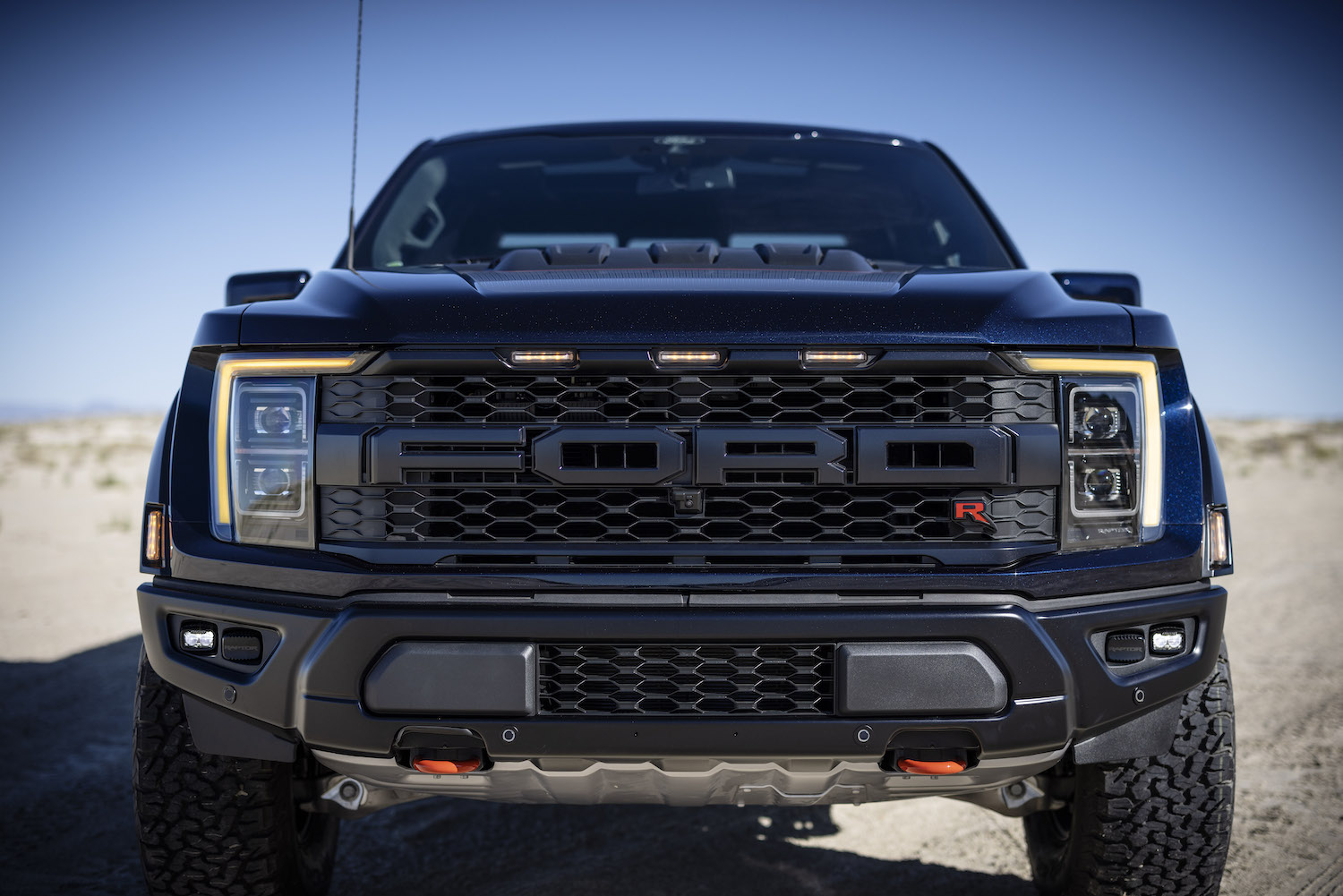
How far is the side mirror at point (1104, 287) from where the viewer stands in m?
2.67

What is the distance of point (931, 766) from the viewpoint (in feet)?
6.97

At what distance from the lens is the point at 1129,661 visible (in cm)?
214

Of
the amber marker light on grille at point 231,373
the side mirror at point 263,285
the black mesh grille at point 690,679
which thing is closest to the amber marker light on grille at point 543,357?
the amber marker light on grille at point 231,373

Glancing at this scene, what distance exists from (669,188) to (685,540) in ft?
6.53

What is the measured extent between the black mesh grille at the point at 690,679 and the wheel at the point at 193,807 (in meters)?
0.78

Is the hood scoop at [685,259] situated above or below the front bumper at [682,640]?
above

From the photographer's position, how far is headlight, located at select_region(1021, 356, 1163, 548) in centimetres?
214

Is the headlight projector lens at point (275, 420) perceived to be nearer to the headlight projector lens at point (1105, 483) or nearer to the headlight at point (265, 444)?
the headlight at point (265, 444)

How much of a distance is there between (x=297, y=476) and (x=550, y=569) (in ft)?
1.85

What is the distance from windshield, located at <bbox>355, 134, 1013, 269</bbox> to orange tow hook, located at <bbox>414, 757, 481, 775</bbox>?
78.4 inches

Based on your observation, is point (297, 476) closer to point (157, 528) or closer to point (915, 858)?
point (157, 528)

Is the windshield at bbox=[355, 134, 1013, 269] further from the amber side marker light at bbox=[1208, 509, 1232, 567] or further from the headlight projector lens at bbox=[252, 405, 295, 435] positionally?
the amber side marker light at bbox=[1208, 509, 1232, 567]

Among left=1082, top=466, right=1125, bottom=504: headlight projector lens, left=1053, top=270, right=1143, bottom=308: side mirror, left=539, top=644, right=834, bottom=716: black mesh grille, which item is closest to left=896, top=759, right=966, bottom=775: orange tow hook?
left=539, top=644, right=834, bottom=716: black mesh grille

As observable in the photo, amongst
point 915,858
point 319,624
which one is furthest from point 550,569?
point 915,858
